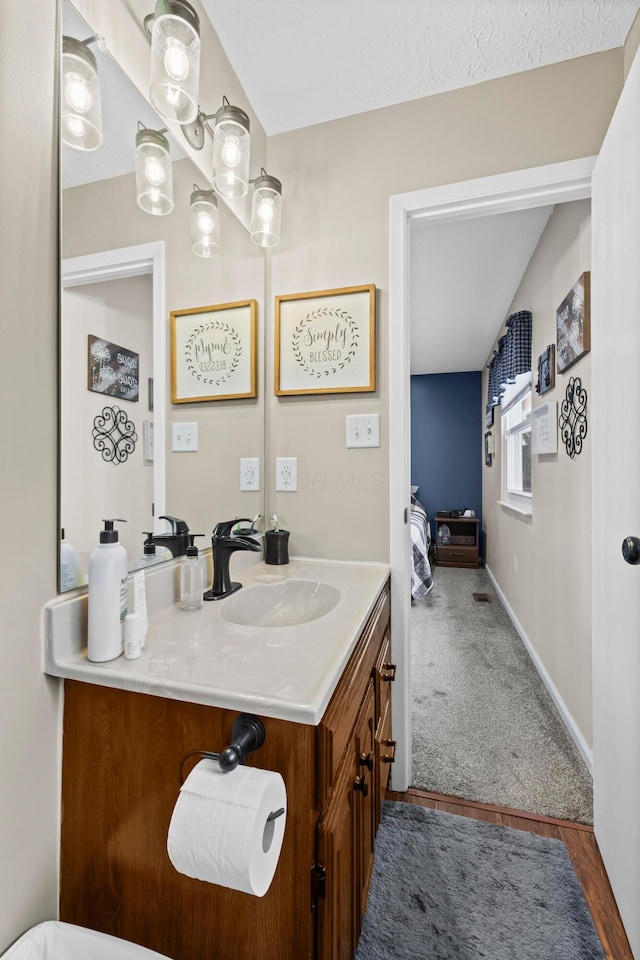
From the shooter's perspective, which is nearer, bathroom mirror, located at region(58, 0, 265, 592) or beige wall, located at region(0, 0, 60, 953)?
beige wall, located at region(0, 0, 60, 953)

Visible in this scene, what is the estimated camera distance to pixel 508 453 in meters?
4.13

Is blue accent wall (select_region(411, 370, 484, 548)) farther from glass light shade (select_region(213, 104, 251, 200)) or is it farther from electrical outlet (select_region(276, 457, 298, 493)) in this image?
glass light shade (select_region(213, 104, 251, 200))

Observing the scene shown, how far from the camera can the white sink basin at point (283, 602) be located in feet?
4.05

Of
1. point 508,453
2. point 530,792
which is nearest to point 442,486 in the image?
point 508,453

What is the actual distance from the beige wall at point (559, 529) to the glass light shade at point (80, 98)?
1.80 metres

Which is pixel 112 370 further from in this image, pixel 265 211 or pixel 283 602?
pixel 265 211

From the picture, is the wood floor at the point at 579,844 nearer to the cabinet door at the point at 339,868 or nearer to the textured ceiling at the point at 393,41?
the cabinet door at the point at 339,868

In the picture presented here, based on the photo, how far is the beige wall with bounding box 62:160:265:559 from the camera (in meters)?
0.91

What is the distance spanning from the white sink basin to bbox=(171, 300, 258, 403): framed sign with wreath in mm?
618

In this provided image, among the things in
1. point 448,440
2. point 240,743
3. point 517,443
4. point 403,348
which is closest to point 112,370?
point 240,743

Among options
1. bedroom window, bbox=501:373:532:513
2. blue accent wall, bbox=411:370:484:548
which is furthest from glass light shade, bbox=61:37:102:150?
blue accent wall, bbox=411:370:484:548

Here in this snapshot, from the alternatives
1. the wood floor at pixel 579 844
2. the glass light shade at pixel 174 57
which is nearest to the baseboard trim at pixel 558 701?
the wood floor at pixel 579 844

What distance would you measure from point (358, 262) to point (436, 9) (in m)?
0.70

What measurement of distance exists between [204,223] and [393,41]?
33.2 inches
